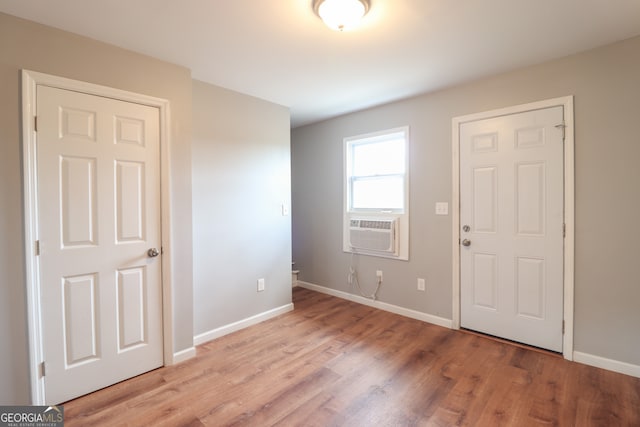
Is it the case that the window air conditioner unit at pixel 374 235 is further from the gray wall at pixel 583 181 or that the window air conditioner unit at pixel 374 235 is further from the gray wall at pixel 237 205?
the gray wall at pixel 237 205

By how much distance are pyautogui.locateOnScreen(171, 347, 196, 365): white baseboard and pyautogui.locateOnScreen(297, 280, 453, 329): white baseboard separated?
1.96 m

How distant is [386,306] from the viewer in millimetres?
3480

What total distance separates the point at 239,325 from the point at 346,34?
8.94ft

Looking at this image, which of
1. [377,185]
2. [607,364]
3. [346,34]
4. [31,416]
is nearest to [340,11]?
[346,34]

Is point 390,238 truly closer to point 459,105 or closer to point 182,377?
point 459,105

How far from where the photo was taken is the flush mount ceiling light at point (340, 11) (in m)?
1.61

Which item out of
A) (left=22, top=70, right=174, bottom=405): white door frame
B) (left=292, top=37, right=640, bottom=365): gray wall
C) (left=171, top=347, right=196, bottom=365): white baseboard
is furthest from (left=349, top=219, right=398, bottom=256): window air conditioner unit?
(left=22, top=70, right=174, bottom=405): white door frame

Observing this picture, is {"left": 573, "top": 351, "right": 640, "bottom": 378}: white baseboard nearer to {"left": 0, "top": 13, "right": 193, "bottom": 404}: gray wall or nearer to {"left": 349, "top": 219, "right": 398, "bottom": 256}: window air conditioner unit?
{"left": 349, "top": 219, "right": 398, "bottom": 256}: window air conditioner unit

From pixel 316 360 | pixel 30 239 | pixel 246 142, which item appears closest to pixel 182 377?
pixel 316 360

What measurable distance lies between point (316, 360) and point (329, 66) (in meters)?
2.40

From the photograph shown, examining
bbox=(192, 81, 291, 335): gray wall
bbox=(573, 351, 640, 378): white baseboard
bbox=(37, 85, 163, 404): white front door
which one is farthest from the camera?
bbox=(192, 81, 291, 335): gray wall

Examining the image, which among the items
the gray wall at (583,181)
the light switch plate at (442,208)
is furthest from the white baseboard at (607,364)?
the light switch plate at (442,208)

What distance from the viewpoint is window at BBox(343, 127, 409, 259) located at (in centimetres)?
333

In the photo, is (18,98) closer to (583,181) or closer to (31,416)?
(31,416)
